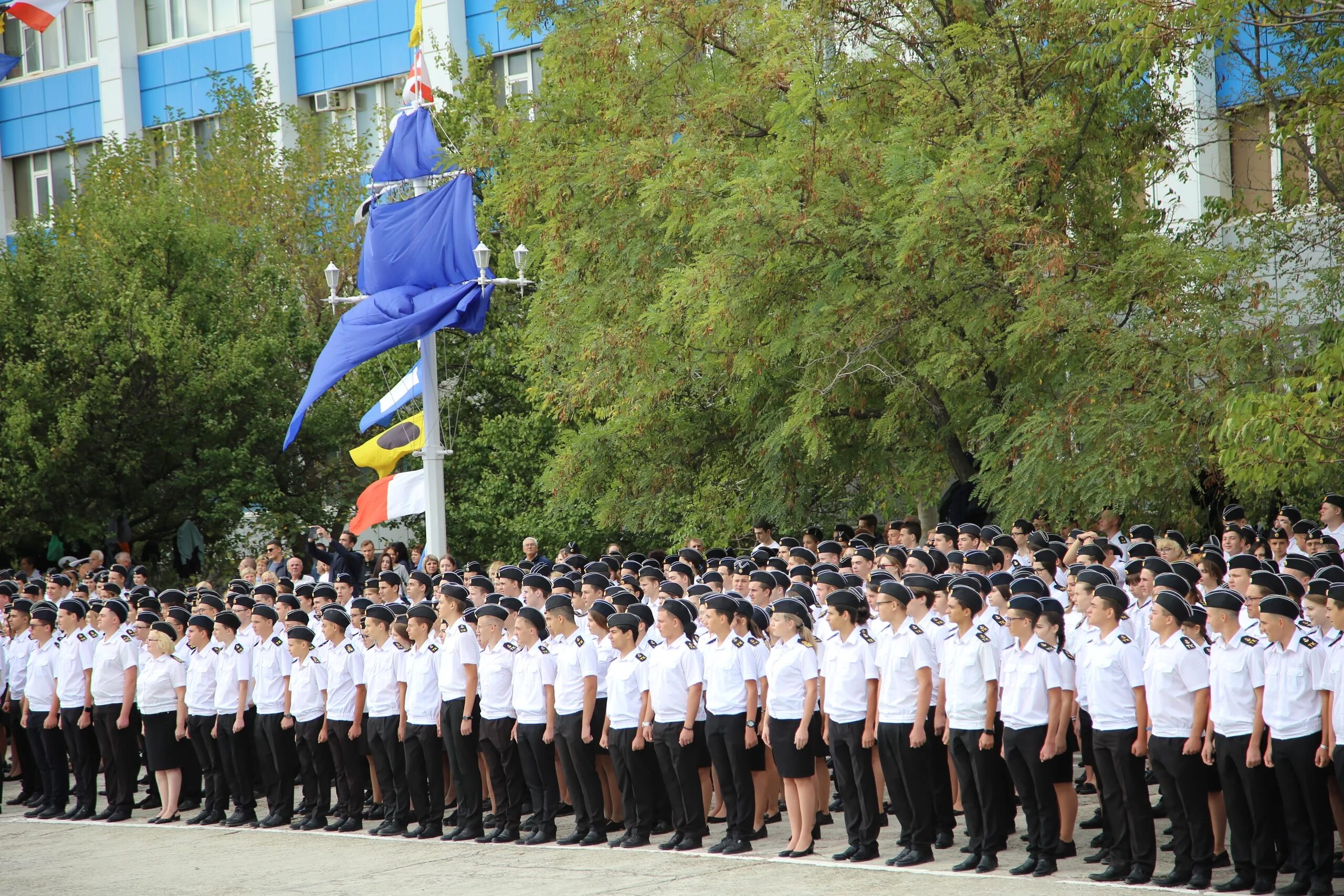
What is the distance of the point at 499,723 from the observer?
37.2ft

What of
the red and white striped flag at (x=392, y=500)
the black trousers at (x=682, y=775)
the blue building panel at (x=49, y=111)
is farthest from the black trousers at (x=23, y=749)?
the blue building panel at (x=49, y=111)

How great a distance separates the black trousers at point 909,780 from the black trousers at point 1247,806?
6.13 ft

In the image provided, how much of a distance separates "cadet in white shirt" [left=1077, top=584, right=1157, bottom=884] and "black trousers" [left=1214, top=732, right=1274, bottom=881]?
0.44 m

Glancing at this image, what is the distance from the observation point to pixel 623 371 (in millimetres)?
18484

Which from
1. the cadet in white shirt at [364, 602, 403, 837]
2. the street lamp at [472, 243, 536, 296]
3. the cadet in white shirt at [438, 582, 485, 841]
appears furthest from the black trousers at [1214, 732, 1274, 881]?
the street lamp at [472, 243, 536, 296]

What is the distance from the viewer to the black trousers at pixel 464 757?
11500mm

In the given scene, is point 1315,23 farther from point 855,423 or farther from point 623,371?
point 623,371

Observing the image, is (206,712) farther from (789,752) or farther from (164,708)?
(789,752)

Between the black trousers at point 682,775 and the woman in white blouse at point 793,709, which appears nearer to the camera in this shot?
the woman in white blouse at point 793,709

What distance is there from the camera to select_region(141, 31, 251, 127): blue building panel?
37188 millimetres

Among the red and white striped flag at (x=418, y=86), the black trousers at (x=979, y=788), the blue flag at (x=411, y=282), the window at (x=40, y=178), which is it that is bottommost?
the black trousers at (x=979, y=788)

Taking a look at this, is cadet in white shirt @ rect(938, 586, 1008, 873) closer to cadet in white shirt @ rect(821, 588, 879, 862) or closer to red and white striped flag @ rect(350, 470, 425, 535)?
cadet in white shirt @ rect(821, 588, 879, 862)

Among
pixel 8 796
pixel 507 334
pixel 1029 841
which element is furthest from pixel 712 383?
pixel 1029 841

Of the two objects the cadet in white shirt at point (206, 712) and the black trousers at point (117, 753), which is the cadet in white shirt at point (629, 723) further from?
the black trousers at point (117, 753)
